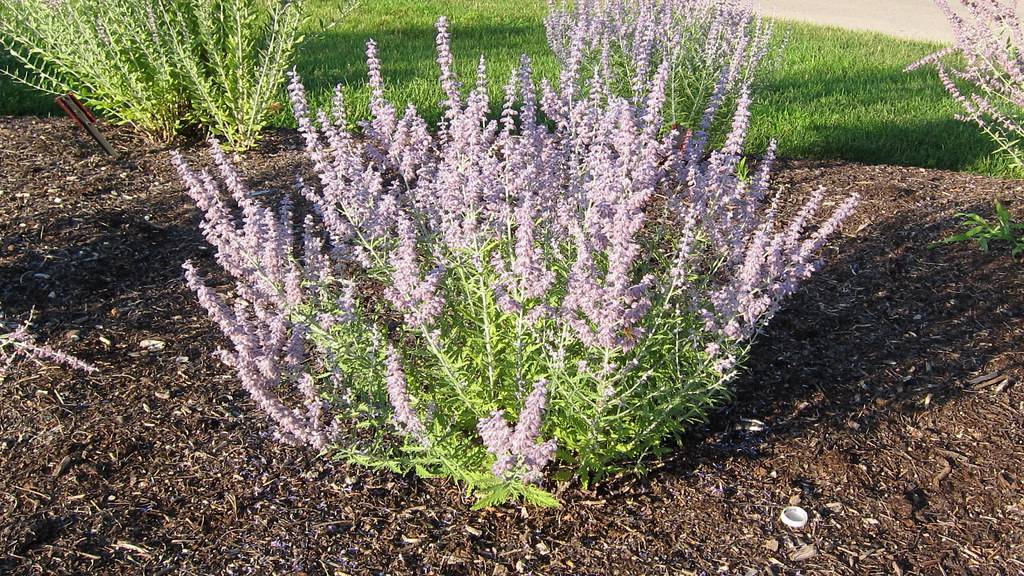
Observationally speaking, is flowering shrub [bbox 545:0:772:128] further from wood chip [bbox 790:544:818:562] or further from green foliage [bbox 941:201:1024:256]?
wood chip [bbox 790:544:818:562]

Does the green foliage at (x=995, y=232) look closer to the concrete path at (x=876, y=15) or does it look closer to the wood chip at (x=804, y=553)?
the wood chip at (x=804, y=553)

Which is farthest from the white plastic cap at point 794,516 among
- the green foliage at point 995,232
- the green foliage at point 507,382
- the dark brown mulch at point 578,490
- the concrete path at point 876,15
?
the concrete path at point 876,15

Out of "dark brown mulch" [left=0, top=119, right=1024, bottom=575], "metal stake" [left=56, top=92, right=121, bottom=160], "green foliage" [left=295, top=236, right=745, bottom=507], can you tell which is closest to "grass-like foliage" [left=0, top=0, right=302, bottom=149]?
"metal stake" [left=56, top=92, right=121, bottom=160]

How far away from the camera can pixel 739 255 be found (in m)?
3.13

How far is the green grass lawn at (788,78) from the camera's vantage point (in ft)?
24.8

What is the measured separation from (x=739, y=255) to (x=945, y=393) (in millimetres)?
Answer: 1475

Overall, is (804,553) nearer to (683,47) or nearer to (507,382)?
(507,382)

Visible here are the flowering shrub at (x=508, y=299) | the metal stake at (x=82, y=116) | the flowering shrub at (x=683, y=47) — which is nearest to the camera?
the flowering shrub at (x=508, y=299)

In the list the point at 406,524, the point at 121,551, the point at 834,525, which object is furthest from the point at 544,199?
the point at 121,551

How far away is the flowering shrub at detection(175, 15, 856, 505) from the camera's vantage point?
104 inches

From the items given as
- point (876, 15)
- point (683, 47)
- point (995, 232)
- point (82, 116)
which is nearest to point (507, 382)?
point (995, 232)

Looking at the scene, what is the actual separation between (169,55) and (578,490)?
16.3 feet

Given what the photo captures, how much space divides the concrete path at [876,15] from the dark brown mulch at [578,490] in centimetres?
902

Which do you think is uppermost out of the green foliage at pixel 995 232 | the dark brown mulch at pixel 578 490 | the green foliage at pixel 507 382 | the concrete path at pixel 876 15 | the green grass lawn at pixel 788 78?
the green foliage at pixel 507 382
